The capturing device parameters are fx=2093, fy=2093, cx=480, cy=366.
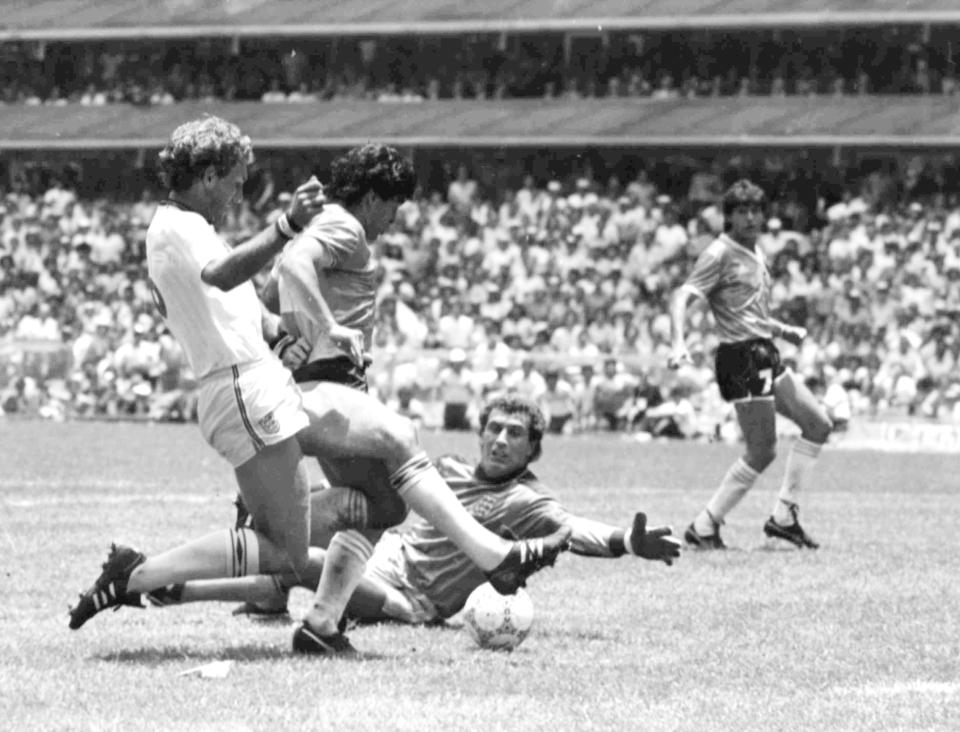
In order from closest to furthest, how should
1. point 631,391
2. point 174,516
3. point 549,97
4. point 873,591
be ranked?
point 873,591 < point 174,516 < point 631,391 < point 549,97

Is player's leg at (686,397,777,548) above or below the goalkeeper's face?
below

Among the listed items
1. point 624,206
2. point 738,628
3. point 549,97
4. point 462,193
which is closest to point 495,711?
point 738,628

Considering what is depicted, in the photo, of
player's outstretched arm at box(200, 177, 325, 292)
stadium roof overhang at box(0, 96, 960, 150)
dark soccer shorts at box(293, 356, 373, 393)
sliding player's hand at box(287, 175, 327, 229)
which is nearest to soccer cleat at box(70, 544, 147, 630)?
dark soccer shorts at box(293, 356, 373, 393)

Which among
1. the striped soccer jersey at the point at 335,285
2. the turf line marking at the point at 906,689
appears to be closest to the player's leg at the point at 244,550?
the striped soccer jersey at the point at 335,285

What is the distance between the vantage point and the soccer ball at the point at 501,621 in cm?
802

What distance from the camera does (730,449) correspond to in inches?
1048

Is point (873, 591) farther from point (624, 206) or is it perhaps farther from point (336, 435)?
point (624, 206)

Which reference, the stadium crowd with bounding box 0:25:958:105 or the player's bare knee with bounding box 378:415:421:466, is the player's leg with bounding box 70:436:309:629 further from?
the stadium crowd with bounding box 0:25:958:105

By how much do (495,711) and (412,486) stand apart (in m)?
1.32

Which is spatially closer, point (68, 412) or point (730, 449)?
point (730, 449)

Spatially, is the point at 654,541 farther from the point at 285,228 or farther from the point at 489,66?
the point at 489,66

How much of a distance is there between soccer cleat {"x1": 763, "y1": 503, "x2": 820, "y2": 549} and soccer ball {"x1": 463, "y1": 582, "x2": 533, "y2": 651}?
4.87m

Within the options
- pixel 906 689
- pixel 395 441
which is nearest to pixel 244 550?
pixel 395 441

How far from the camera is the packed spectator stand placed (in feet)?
97.1
